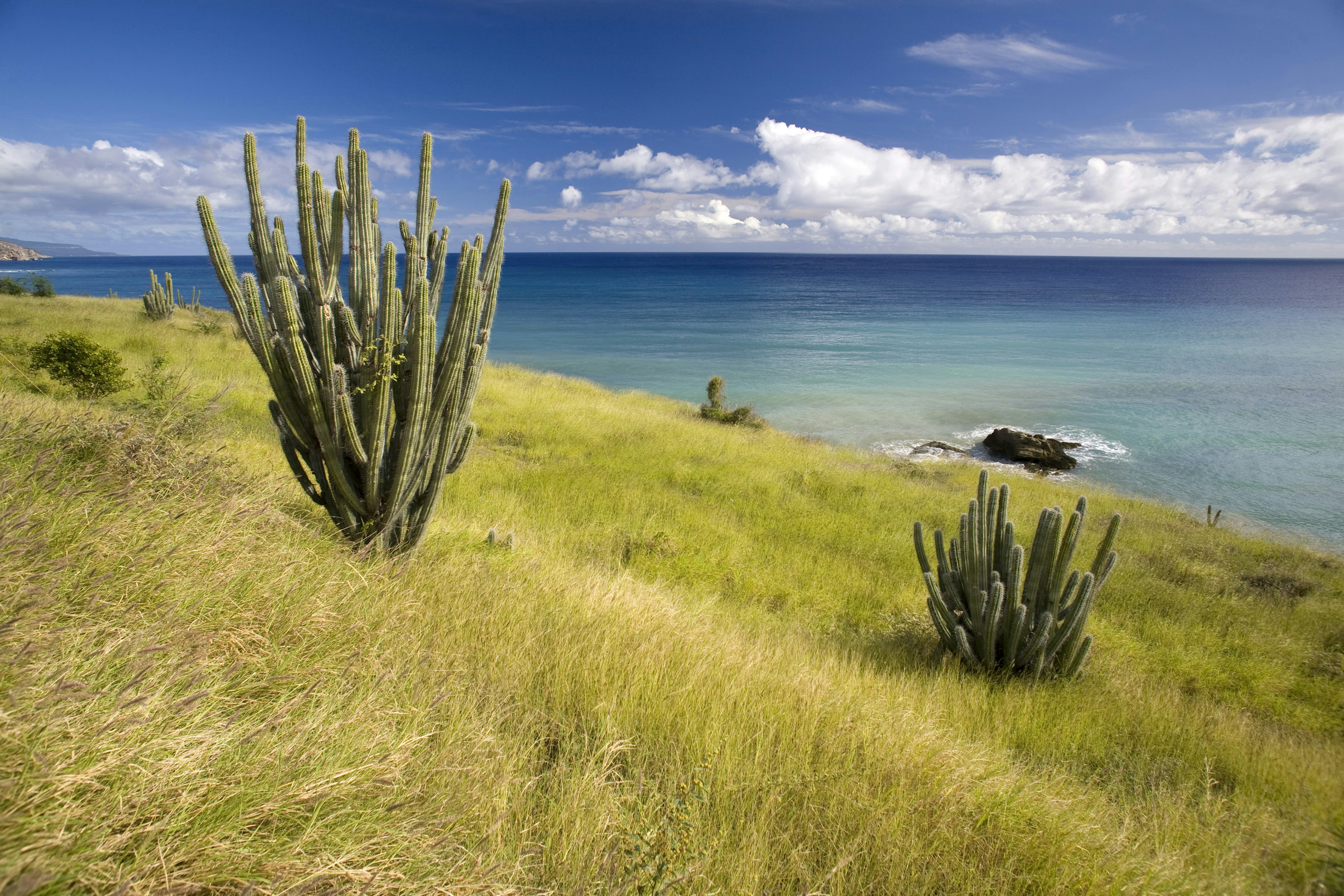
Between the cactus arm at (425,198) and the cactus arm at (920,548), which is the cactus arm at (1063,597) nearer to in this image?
the cactus arm at (920,548)

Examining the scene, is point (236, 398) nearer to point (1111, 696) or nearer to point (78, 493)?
point (78, 493)

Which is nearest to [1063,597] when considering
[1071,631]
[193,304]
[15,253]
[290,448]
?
[1071,631]

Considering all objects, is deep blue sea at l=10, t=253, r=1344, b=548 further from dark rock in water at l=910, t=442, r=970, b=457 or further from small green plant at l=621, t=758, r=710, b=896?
small green plant at l=621, t=758, r=710, b=896

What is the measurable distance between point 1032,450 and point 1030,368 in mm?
18338

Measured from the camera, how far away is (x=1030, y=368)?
108 ft

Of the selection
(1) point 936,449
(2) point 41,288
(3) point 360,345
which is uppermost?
(2) point 41,288

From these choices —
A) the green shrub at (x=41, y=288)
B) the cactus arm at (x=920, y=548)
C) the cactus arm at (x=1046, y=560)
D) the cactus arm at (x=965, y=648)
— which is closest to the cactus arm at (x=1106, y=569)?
the cactus arm at (x=1046, y=560)

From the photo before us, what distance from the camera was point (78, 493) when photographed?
10.3 feet

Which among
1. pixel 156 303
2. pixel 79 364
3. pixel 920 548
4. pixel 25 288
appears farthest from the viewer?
pixel 25 288

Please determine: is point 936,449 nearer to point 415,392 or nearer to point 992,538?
point 992,538

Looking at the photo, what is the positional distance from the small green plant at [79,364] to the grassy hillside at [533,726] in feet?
14.3

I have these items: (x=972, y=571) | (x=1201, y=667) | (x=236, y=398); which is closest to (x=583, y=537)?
(x=972, y=571)

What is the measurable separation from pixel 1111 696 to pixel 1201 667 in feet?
5.90

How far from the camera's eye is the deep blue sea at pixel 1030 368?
17.8 meters
